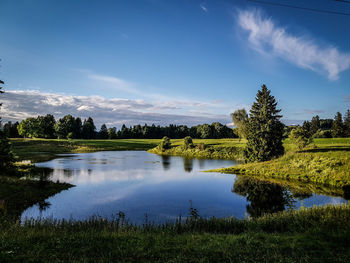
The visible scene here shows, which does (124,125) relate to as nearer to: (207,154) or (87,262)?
(207,154)

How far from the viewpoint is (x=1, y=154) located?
82.3 feet

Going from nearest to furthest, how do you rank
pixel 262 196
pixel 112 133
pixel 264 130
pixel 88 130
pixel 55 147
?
pixel 262 196, pixel 264 130, pixel 55 147, pixel 88 130, pixel 112 133

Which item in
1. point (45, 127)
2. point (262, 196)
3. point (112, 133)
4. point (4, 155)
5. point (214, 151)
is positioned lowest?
point (262, 196)

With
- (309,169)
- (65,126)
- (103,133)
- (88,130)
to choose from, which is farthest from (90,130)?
(309,169)

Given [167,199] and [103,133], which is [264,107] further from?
[103,133]

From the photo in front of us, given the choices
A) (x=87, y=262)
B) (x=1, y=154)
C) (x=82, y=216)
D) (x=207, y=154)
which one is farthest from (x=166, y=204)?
(x=207, y=154)

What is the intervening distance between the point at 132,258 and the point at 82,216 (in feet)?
37.1

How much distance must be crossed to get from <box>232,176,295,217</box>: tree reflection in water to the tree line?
332 feet

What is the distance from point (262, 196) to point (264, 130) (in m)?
20.1

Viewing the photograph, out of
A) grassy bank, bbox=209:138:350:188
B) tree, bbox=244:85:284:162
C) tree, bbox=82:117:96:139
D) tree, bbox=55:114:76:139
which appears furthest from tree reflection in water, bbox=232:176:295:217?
tree, bbox=82:117:96:139

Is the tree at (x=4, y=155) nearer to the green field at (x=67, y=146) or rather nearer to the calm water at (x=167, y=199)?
the calm water at (x=167, y=199)

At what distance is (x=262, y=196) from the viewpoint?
880 inches

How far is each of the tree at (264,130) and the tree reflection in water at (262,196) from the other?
38.4ft

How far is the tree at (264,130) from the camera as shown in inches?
1556
